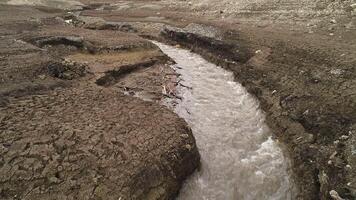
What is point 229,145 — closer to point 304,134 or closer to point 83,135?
point 304,134

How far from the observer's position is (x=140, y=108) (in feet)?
36.3

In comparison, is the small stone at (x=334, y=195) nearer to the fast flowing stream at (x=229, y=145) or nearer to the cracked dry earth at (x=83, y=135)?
the fast flowing stream at (x=229, y=145)

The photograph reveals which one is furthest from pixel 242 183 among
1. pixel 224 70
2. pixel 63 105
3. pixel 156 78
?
pixel 224 70

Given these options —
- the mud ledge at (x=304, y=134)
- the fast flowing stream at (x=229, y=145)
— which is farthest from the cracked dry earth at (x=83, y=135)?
the mud ledge at (x=304, y=134)

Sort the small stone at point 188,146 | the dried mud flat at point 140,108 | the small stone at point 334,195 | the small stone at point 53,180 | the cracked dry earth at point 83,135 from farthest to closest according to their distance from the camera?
the small stone at point 188,146, the dried mud flat at point 140,108, the small stone at point 334,195, the cracked dry earth at point 83,135, the small stone at point 53,180

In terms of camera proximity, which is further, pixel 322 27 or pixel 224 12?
pixel 224 12

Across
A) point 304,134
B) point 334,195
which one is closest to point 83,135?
point 334,195

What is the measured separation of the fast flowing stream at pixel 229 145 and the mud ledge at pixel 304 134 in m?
0.35

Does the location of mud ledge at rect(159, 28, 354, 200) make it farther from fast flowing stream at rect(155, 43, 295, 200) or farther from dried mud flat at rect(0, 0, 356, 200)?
fast flowing stream at rect(155, 43, 295, 200)

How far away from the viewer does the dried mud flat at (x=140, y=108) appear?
7914mm

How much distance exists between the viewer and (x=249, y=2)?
25391mm

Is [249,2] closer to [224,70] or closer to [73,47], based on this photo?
[224,70]

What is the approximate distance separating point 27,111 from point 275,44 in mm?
11643

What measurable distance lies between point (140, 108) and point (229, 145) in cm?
303
